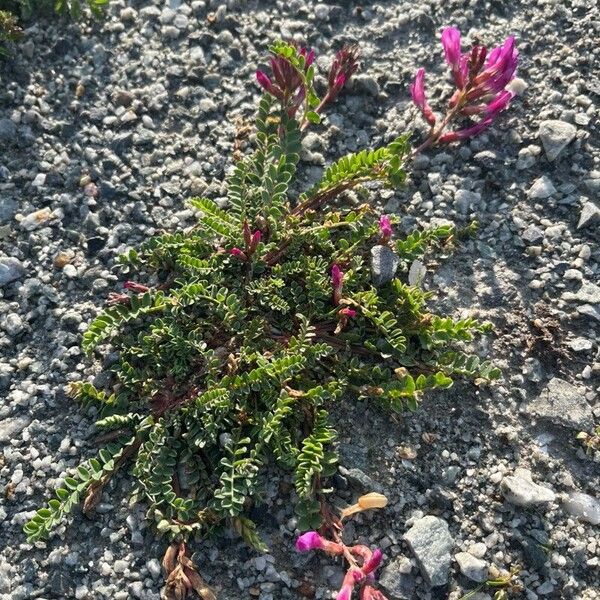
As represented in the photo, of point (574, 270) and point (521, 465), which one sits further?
point (574, 270)

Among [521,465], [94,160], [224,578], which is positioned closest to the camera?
[224,578]

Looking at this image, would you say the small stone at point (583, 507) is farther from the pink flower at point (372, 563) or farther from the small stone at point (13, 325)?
the small stone at point (13, 325)

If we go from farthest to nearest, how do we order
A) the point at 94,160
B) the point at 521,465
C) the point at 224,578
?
1. the point at 94,160
2. the point at 521,465
3. the point at 224,578

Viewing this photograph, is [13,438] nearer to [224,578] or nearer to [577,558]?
[224,578]

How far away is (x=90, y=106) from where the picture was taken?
4965 millimetres

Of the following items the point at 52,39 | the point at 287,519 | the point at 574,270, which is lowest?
the point at 287,519

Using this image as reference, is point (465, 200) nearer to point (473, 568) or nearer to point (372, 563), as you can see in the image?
point (473, 568)

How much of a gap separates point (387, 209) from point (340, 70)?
0.95 metres

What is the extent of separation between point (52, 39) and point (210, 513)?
3381mm

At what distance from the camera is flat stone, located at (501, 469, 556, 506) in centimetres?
377

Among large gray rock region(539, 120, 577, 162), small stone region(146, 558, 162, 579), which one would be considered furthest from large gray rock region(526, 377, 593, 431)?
small stone region(146, 558, 162, 579)

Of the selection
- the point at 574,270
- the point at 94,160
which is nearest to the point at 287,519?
the point at 574,270

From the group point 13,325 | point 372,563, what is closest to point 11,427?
point 13,325

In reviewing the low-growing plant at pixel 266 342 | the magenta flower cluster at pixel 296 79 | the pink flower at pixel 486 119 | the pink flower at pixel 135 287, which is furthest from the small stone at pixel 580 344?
the pink flower at pixel 135 287
